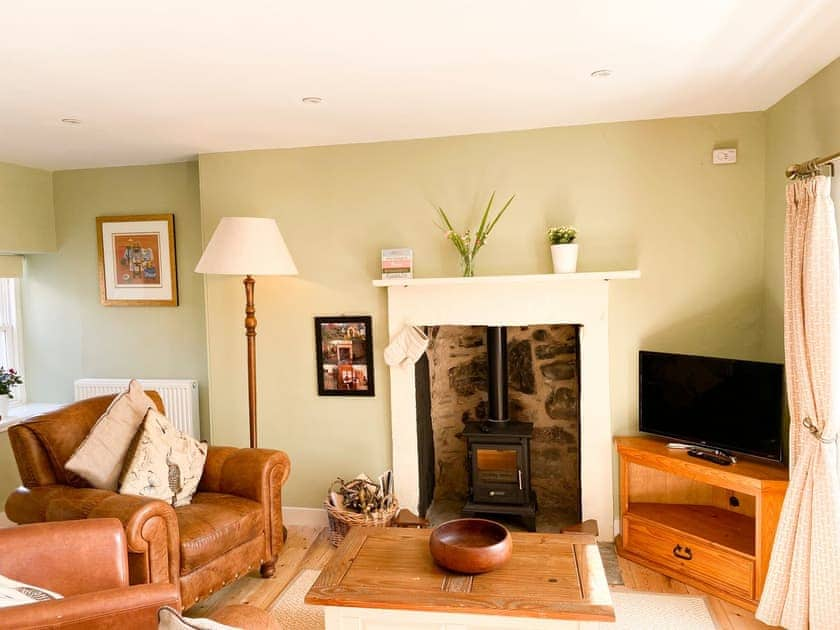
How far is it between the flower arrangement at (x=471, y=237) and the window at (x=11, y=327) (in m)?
3.26

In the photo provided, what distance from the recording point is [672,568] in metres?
3.17

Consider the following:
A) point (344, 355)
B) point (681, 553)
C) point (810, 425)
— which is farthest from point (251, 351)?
point (810, 425)

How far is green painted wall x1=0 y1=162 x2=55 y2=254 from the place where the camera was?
4.19 metres

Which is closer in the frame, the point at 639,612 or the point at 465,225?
the point at 639,612

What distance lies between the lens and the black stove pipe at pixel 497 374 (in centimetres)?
389

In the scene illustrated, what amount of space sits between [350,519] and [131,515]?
52.1 inches

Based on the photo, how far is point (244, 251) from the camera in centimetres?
342

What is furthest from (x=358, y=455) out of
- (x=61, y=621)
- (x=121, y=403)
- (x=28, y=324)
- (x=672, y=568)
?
(x=28, y=324)

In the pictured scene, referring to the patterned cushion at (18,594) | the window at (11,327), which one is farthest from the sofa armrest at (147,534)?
the window at (11,327)

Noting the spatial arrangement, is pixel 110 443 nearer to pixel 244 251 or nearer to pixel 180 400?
pixel 244 251

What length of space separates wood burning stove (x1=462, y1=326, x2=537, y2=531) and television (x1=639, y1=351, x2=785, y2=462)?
73 centimetres

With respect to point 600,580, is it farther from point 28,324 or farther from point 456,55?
point 28,324

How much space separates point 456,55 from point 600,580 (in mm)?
1979

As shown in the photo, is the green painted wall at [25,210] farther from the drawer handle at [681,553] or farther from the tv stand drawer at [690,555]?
the drawer handle at [681,553]
